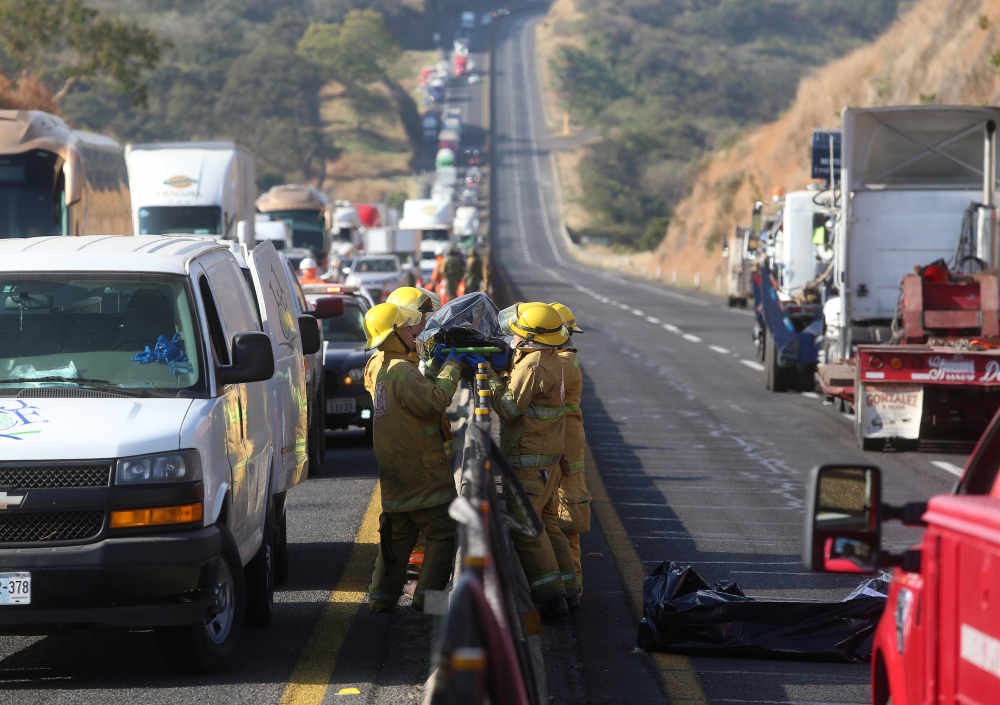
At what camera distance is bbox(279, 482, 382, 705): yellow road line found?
18.2 ft

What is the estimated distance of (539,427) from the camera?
21.6 ft

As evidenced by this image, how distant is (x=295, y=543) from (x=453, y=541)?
2.67 metres

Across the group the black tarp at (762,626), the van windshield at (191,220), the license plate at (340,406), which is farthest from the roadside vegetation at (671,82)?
the black tarp at (762,626)

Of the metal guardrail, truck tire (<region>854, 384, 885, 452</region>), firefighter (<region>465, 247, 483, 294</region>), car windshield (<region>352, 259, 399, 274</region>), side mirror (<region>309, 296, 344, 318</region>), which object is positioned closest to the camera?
the metal guardrail

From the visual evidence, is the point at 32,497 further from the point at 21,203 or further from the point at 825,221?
the point at 825,221

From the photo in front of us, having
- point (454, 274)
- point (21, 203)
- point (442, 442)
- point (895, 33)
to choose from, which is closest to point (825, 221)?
point (454, 274)

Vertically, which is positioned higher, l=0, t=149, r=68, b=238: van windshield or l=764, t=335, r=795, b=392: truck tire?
l=0, t=149, r=68, b=238: van windshield

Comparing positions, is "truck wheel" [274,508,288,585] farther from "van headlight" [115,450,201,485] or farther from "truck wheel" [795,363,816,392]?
"truck wheel" [795,363,816,392]

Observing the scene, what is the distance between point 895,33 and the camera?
5956cm

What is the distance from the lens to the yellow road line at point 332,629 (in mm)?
5539

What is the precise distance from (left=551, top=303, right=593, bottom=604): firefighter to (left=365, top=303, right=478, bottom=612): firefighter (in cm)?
68

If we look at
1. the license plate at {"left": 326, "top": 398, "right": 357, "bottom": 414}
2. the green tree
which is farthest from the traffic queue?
the green tree

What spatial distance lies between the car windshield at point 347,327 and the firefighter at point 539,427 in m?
7.38

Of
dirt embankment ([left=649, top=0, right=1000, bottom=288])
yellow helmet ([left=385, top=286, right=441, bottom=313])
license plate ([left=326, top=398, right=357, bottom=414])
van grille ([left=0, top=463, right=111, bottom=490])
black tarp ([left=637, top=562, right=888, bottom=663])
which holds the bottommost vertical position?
black tarp ([left=637, top=562, right=888, bottom=663])
